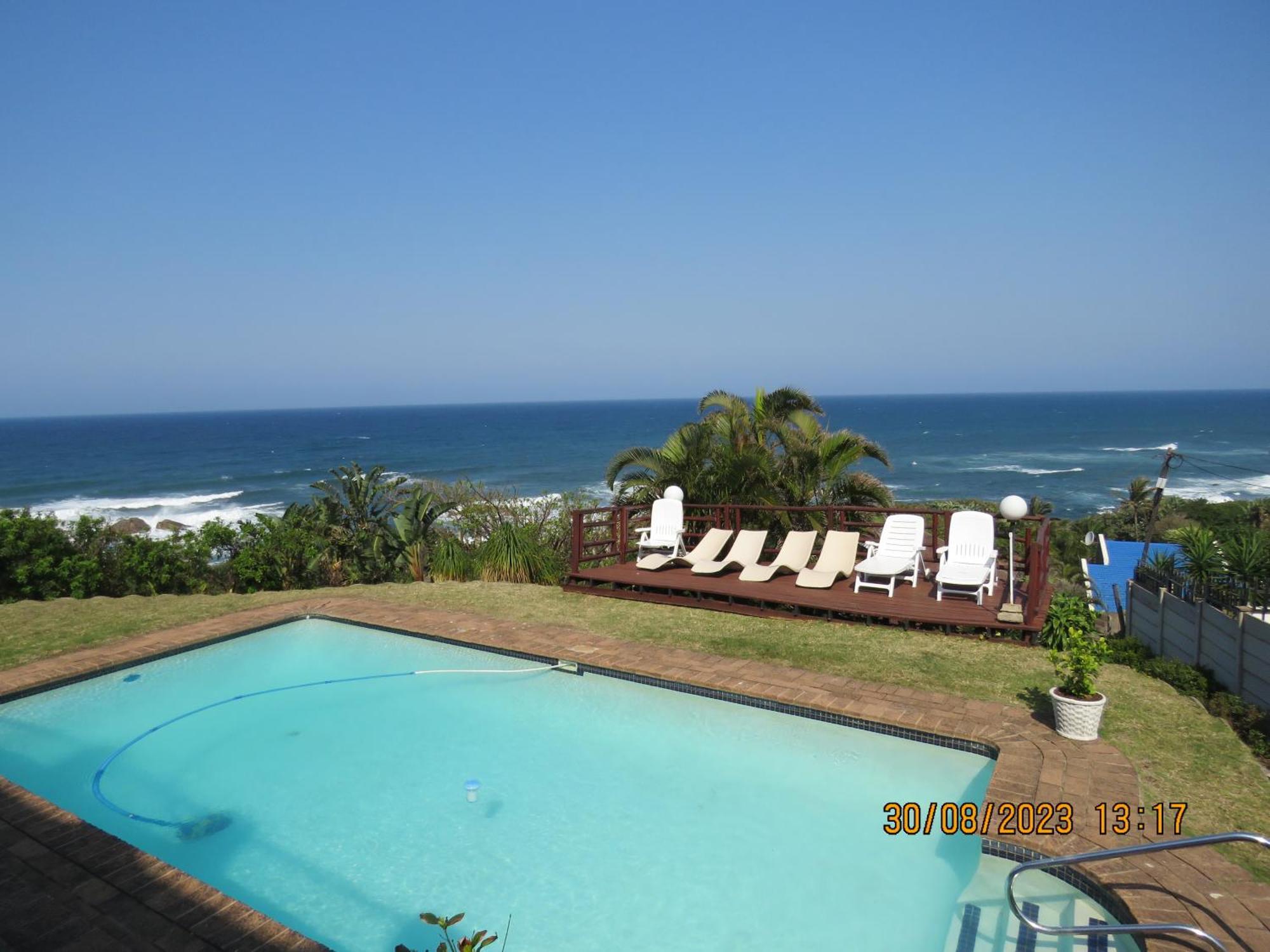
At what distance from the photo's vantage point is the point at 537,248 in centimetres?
3456

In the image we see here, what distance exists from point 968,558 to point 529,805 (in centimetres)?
584

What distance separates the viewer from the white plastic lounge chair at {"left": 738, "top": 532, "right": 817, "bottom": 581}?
31.0 ft

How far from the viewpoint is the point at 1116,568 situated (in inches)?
1025

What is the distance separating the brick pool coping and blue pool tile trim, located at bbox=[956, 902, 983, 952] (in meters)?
0.43

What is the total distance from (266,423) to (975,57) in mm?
116272

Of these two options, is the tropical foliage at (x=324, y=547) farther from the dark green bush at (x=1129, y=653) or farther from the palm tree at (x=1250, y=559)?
the palm tree at (x=1250, y=559)

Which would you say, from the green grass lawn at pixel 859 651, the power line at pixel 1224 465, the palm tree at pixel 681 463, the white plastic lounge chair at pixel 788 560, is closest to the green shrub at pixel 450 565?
the green grass lawn at pixel 859 651

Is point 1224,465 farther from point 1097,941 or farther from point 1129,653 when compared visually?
point 1097,941

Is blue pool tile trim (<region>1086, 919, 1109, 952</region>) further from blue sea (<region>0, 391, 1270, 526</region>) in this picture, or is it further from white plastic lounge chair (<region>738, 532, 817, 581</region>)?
blue sea (<region>0, 391, 1270, 526</region>)

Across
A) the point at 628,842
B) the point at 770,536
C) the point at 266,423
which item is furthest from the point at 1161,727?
the point at 266,423

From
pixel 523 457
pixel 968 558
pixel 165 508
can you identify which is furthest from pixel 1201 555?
pixel 523 457

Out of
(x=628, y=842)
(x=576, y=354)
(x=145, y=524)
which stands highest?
(x=576, y=354)

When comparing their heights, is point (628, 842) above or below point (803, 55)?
below

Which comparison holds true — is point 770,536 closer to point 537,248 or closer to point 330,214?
point 330,214
